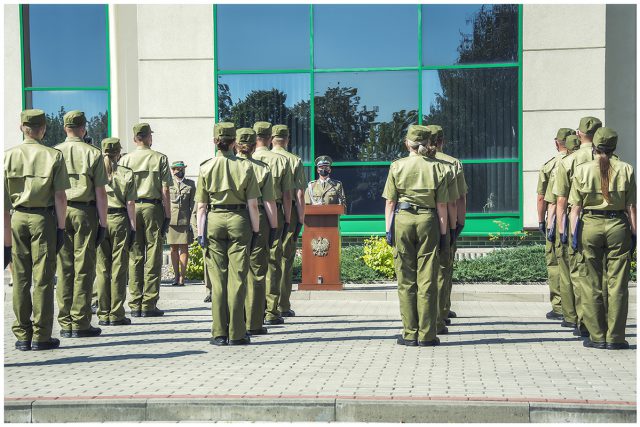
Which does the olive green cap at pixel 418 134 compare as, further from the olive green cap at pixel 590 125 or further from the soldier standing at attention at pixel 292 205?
the soldier standing at attention at pixel 292 205

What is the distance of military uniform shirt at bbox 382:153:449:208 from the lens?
10844mm

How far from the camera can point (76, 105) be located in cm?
2277

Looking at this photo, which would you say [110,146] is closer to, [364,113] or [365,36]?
[364,113]

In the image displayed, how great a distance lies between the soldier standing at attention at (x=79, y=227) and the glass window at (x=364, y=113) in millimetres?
10052

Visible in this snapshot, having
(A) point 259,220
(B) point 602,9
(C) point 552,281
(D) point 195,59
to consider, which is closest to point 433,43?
(B) point 602,9

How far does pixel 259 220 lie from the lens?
465 inches

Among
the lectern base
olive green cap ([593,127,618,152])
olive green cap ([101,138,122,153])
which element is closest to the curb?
olive green cap ([593,127,618,152])

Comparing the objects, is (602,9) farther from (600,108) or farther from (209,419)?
(209,419)

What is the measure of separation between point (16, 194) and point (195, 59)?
11668mm

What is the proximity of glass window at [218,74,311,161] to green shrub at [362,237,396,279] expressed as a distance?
337cm

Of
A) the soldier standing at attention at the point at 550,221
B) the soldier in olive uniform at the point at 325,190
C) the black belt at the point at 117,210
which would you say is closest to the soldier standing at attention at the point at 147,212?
the black belt at the point at 117,210

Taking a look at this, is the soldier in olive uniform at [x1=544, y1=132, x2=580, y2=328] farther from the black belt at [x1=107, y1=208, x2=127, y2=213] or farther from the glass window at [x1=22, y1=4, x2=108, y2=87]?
the glass window at [x1=22, y1=4, x2=108, y2=87]

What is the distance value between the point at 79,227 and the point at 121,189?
155 centimetres

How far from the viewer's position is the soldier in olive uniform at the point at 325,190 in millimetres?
18031
